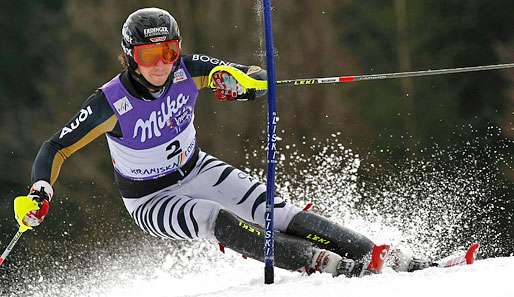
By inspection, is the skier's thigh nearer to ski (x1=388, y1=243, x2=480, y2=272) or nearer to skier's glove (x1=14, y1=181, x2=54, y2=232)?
skier's glove (x1=14, y1=181, x2=54, y2=232)

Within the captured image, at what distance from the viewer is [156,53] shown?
3383 mm

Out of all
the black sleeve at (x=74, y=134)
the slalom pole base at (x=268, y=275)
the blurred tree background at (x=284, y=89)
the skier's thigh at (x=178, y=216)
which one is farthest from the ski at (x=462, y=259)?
the blurred tree background at (x=284, y=89)

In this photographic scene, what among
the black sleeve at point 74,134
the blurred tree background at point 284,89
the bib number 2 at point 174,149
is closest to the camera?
the black sleeve at point 74,134

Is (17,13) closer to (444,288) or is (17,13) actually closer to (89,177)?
(89,177)

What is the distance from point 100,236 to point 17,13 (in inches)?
134

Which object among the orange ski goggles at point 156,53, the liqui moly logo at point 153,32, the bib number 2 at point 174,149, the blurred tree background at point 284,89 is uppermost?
the liqui moly logo at point 153,32

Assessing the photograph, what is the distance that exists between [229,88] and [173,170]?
1.68 ft

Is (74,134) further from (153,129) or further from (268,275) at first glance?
(268,275)

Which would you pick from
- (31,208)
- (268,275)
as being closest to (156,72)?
(31,208)

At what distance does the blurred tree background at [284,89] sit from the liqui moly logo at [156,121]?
5.57m

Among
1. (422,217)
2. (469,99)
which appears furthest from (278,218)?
(469,99)

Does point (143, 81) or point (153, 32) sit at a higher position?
point (153, 32)

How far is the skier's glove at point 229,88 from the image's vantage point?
3301mm

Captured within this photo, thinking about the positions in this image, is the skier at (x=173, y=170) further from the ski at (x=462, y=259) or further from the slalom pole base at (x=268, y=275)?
the ski at (x=462, y=259)
